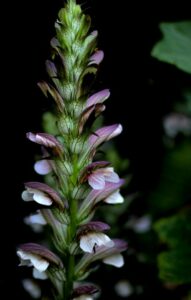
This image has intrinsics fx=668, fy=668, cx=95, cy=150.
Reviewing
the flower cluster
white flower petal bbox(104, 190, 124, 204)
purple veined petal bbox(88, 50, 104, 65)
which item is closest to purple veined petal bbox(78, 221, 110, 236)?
the flower cluster

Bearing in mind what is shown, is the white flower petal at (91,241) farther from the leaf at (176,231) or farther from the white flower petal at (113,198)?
the leaf at (176,231)

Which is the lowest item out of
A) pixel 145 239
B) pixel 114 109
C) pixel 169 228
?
pixel 145 239

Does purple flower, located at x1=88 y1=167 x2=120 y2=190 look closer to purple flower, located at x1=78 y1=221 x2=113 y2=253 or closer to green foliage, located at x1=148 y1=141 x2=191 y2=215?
purple flower, located at x1=78 y1=221 x2=113 y2=253

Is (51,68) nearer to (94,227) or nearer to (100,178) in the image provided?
(100,178)

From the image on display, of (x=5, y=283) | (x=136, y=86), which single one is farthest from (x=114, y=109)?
(x=5, y=283)

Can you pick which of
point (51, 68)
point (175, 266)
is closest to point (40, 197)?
point (51, 68)

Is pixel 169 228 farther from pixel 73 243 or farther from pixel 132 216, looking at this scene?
pixel 73 243

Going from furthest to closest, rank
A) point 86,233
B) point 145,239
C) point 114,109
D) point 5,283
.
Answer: point 145,239 → point 114,109 → point 5,283 → point 86,233
